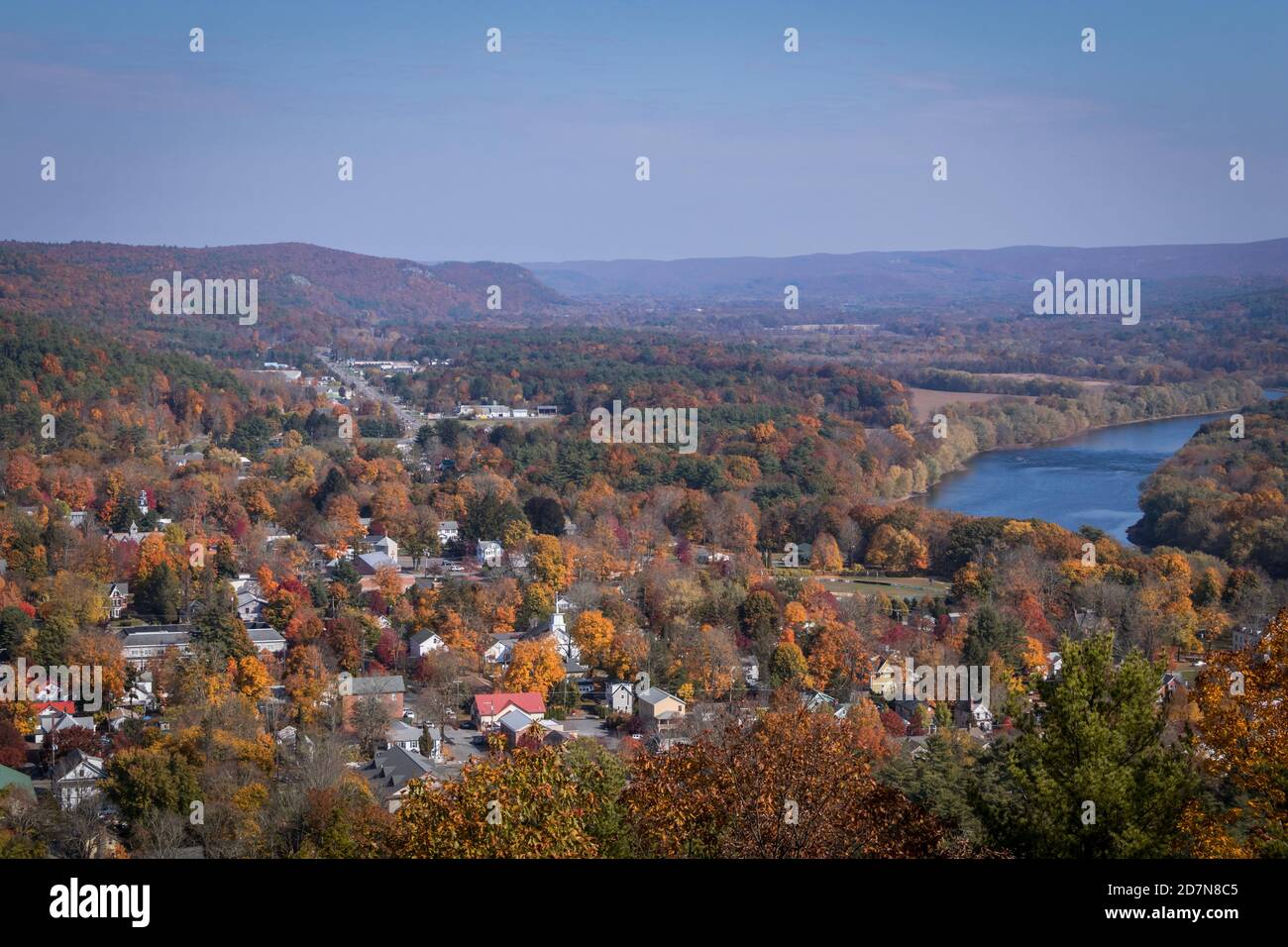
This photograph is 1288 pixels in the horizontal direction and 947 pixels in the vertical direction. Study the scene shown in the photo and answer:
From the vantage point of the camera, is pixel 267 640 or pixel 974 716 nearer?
Answer: pixel 974 716

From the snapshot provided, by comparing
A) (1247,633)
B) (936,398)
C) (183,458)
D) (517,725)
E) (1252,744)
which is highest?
(936,398)

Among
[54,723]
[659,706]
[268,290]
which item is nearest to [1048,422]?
[659,706]

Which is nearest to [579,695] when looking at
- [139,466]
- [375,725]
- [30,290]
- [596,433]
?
[375,725]

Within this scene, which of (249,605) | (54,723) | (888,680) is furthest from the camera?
→ (249,605)

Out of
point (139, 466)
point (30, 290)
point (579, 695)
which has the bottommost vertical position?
point (579, 695)

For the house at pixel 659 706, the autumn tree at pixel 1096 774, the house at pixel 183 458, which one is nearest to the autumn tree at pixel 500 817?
the autumn tree at pixel 1096 774

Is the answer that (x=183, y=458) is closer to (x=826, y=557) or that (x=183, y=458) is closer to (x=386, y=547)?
(x=386, y=547)

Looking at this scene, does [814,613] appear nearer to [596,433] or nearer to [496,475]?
[496,475]
